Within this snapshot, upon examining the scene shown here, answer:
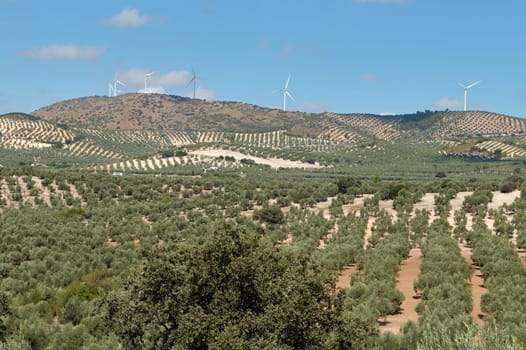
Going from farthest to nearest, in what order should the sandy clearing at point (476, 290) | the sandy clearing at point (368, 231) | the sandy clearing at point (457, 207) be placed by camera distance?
1. the sandy clearing at point (457, 207)
2. the sandy clearing at point (368, 231)
3. the sandy clearing at point (476, 290)

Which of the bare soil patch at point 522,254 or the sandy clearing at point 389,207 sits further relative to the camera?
the sandy clearing at point 389,207

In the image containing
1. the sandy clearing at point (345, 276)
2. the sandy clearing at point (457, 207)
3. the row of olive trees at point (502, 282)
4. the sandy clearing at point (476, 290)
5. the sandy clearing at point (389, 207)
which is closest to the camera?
the row of olive trees at point (502, 282)

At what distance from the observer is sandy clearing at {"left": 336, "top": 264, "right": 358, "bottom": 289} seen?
42.3 meters

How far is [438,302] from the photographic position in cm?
3256

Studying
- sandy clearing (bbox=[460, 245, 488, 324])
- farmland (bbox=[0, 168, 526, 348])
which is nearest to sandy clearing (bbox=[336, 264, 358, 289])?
farmland (bbox=[0, 168, 526, 348])

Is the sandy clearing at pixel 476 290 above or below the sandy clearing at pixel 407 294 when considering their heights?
above

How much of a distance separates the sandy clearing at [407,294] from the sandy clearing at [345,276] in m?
3.26

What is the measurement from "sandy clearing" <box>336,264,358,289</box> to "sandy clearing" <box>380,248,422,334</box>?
3263 millimetres

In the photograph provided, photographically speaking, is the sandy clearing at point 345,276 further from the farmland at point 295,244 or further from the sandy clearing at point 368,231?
the sandy clearing at point 368,231

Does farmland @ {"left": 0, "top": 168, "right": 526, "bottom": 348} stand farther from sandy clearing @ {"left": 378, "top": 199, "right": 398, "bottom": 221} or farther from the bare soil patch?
the bare soil patch

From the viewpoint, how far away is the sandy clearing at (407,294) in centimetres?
3200

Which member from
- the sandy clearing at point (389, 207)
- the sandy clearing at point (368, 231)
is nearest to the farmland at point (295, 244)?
the sandy clearing at point (368, 231)

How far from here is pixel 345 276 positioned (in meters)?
45.7

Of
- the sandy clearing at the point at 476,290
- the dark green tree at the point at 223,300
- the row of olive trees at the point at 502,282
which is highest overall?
the dark green tree at the point at 223,300
